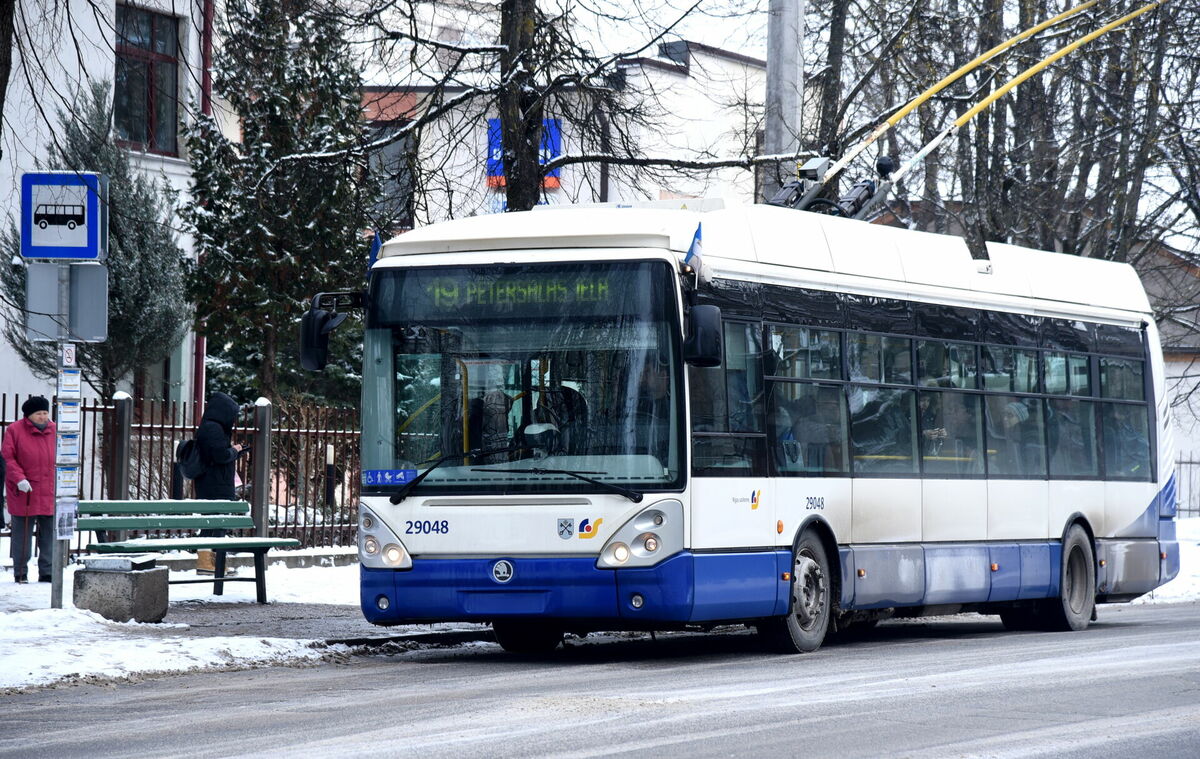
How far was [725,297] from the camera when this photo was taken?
13.0 metres

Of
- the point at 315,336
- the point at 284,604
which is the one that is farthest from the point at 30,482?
the point at 315,336

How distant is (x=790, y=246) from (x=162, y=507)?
236 inches

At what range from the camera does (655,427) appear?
1219cm

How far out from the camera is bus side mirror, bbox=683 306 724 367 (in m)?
12.0

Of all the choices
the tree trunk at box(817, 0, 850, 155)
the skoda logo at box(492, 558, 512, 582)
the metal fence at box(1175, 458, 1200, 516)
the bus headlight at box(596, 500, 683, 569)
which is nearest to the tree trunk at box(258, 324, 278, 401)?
the tree trunk at box(817, 0, 850, 155)

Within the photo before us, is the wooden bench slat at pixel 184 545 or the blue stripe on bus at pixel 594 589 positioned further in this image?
the wooden bench slat at pixel 184 545

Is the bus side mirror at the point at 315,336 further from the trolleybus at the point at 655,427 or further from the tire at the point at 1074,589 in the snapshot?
the tire at the point at 1074,589

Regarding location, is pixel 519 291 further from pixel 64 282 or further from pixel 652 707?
pixel 652 707

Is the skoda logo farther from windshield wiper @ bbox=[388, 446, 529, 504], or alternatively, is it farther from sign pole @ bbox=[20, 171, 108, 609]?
sign pole @ bbox=[20, 171, 108, 609]

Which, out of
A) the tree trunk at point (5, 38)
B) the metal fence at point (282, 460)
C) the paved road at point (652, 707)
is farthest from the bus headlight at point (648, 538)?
the metal fence at point (282, 460)

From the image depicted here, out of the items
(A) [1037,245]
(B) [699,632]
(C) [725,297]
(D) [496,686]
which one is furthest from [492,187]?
(A) [1037,245]

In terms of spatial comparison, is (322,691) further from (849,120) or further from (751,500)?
(849,120)

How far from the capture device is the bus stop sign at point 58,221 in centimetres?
1351

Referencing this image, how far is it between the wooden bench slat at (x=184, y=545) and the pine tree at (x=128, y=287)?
37.7 ft
